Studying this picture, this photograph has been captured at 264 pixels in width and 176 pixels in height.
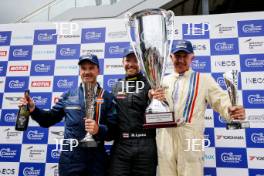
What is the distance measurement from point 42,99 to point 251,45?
2008 mm

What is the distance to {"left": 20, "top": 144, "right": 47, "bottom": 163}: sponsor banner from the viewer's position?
268 centimetres

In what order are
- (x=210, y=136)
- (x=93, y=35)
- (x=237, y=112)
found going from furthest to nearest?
1. (x=93, y=35)
2. (x=210, y=136)
3. (x=237, y=112)

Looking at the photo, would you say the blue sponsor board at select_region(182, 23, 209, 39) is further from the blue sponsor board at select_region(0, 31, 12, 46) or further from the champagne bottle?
the blue sponsor board at select_region(0, 31, 12, 46)

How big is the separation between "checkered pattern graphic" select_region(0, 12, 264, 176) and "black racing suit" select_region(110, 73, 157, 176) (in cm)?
81

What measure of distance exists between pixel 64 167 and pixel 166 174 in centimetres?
62

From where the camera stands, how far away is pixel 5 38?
2.98 metres

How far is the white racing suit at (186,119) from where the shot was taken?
1694mm

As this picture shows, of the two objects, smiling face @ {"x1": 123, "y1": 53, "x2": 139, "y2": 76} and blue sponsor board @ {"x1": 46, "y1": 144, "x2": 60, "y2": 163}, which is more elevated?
smiling face @ {"x1": 123, "y1": 53, "x2": 139, "y2": 76}

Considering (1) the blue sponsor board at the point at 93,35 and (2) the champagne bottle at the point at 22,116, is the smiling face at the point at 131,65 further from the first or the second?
(1) the blue sponsor board at the point at 93,35

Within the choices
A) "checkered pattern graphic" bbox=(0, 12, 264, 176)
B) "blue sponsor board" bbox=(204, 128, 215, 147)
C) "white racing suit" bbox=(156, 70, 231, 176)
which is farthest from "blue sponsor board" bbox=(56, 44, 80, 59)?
"blue sponsor board" bbox=(204, 128, 215, 147)

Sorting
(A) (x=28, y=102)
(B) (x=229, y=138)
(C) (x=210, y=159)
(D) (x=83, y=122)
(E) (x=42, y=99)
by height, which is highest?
(E) (x=42, y=99)

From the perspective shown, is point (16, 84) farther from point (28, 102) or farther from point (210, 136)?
point (210, 136)

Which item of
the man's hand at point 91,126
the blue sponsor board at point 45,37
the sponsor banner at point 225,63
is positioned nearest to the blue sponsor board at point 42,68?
the blue sponsor board at point 45,37

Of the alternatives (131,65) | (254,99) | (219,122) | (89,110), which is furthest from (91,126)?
(254,99)
